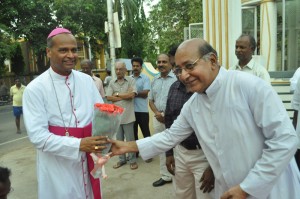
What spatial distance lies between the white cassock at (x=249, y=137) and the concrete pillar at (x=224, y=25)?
2637mm

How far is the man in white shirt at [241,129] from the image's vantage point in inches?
71.6

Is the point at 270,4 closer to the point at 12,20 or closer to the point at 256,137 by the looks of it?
the point at 256,137

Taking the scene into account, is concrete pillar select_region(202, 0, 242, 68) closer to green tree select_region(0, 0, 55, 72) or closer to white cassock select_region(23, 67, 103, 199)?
white cassock select_region(23, 67, 103, 199)

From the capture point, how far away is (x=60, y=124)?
2543 mm

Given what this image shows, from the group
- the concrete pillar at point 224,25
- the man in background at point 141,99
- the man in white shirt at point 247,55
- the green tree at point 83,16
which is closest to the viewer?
the man in white shirt at point 247,55

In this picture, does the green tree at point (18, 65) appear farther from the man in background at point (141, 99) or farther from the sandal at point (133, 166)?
the sandal at point (133, 166)

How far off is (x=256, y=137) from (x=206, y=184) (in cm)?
104

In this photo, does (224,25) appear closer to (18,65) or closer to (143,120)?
(143,120)

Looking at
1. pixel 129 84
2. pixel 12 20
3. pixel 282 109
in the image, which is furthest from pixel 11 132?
pixel 12 20

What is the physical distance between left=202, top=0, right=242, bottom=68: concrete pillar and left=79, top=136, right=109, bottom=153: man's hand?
293 cm

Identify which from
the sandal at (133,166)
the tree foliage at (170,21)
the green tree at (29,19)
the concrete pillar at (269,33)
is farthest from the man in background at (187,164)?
the green tree at (29,19)

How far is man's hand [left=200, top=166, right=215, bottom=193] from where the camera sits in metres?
2.75

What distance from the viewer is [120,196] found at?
456cm

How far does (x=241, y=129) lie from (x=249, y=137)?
2.9 inches
